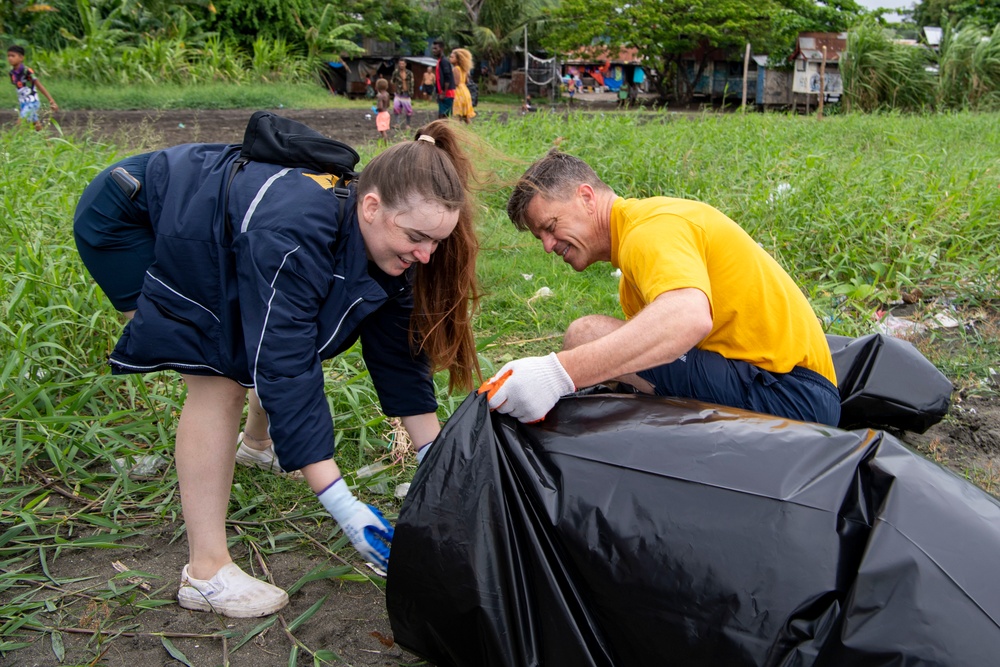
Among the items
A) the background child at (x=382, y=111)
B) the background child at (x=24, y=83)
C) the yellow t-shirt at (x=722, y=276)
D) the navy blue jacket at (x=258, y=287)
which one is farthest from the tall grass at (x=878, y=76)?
the navy blue jacket at (x=258, y=287)

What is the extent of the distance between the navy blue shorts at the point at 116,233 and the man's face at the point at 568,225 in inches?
36.0

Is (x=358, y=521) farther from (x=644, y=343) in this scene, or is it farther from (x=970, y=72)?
(x=970, y=72)

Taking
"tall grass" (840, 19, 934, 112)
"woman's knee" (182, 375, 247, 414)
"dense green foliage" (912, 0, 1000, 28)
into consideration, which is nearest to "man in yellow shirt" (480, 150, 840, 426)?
"woman's knee" (182, 375, 247, 414)

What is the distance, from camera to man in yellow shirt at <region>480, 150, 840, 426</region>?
176 centimetres

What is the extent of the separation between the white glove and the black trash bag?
1.32m

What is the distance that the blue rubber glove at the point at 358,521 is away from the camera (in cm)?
163

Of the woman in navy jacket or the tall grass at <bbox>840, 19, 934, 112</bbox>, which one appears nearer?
the woman in navy jacket

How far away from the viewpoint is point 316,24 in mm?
18375

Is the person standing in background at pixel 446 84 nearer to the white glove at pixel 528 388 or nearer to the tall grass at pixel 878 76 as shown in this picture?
the tall grass at pixel 878 76

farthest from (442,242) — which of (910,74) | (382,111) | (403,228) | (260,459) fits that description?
(910,74)

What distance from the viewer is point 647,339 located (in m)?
1.75

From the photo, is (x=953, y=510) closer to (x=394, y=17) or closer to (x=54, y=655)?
(x=54, y=655)

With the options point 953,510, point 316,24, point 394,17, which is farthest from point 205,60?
point 953,510

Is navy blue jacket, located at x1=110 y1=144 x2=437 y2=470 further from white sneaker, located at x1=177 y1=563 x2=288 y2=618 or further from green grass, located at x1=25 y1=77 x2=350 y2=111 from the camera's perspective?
green grass, located at x1=25 y1=77 x2=350 y2=111
